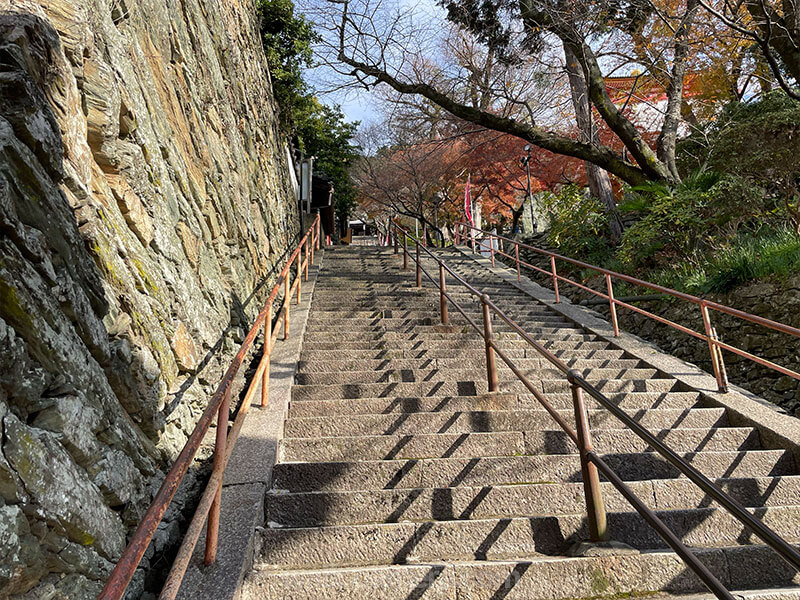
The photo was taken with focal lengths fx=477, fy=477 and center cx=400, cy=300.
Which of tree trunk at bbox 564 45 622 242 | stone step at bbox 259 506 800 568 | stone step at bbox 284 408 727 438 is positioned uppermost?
tree trunk at bbox 564 45 622 242

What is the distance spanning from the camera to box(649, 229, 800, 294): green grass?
530 cm

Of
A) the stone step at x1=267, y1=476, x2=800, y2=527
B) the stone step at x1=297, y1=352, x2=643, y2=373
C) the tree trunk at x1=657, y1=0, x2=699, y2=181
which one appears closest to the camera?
the stone step at x1=267, y1=476, x2=800, y2=527

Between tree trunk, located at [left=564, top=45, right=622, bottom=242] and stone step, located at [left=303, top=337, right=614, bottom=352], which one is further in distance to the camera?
tree trunk, located at [left=564, top=45, right=622, bottom=242]

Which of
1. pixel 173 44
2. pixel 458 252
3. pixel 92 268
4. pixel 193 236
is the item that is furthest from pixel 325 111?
pixel 92 268

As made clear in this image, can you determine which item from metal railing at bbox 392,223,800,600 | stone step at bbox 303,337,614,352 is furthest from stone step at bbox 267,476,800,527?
stone step at bbox 303,337,614,352

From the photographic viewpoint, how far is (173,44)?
15.1 ft

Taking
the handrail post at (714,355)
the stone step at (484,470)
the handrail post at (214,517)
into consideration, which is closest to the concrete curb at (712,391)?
the handrail post at (714,355)

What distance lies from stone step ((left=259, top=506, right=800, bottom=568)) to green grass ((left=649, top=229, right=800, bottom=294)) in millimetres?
3710

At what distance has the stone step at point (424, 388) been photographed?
13.3 feet

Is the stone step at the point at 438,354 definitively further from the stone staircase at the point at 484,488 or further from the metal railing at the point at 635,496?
the metal railing at the point at 635,496

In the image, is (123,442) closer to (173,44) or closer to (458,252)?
(173,44)

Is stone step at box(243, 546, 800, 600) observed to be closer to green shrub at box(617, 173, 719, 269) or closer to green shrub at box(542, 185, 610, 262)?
green shrub at box(617, 173, 719, 269)

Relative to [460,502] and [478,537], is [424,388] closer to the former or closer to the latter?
[460,502]

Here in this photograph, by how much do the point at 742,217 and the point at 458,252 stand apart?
7.10 metres
